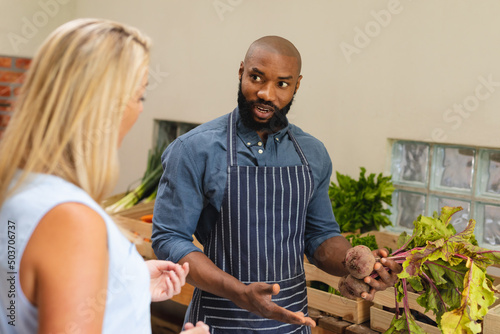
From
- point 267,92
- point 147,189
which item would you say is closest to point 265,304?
point 267,92

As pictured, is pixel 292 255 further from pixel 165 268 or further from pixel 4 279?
pixel 4 279

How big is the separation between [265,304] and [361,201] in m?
1.52

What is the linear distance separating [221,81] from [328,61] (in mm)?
894

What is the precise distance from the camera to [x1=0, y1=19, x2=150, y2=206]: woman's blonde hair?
35.0 inches

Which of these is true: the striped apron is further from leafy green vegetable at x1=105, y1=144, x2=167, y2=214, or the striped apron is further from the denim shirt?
leafy green vegetable at x1=105, y1=144, x2=167, y2=214

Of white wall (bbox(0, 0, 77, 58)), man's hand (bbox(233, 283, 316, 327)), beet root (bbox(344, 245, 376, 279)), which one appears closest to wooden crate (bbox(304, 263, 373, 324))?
beet root (bbox(344, 245, 376, 279))

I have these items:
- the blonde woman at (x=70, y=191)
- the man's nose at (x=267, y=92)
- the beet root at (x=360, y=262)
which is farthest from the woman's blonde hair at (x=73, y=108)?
the beet root at (x=360, y=262)

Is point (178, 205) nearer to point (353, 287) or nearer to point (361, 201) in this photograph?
point (353, 287)

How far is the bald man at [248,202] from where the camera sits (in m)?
1.73

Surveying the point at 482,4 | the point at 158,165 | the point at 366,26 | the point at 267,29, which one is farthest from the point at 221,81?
the point at 482,4

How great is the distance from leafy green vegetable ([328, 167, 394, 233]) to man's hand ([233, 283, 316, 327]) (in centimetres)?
138

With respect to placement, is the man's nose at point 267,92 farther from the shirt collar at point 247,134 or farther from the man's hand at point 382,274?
the man's hand at point 382,274

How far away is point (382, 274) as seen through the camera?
175cm

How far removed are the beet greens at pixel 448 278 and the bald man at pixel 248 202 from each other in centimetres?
8
